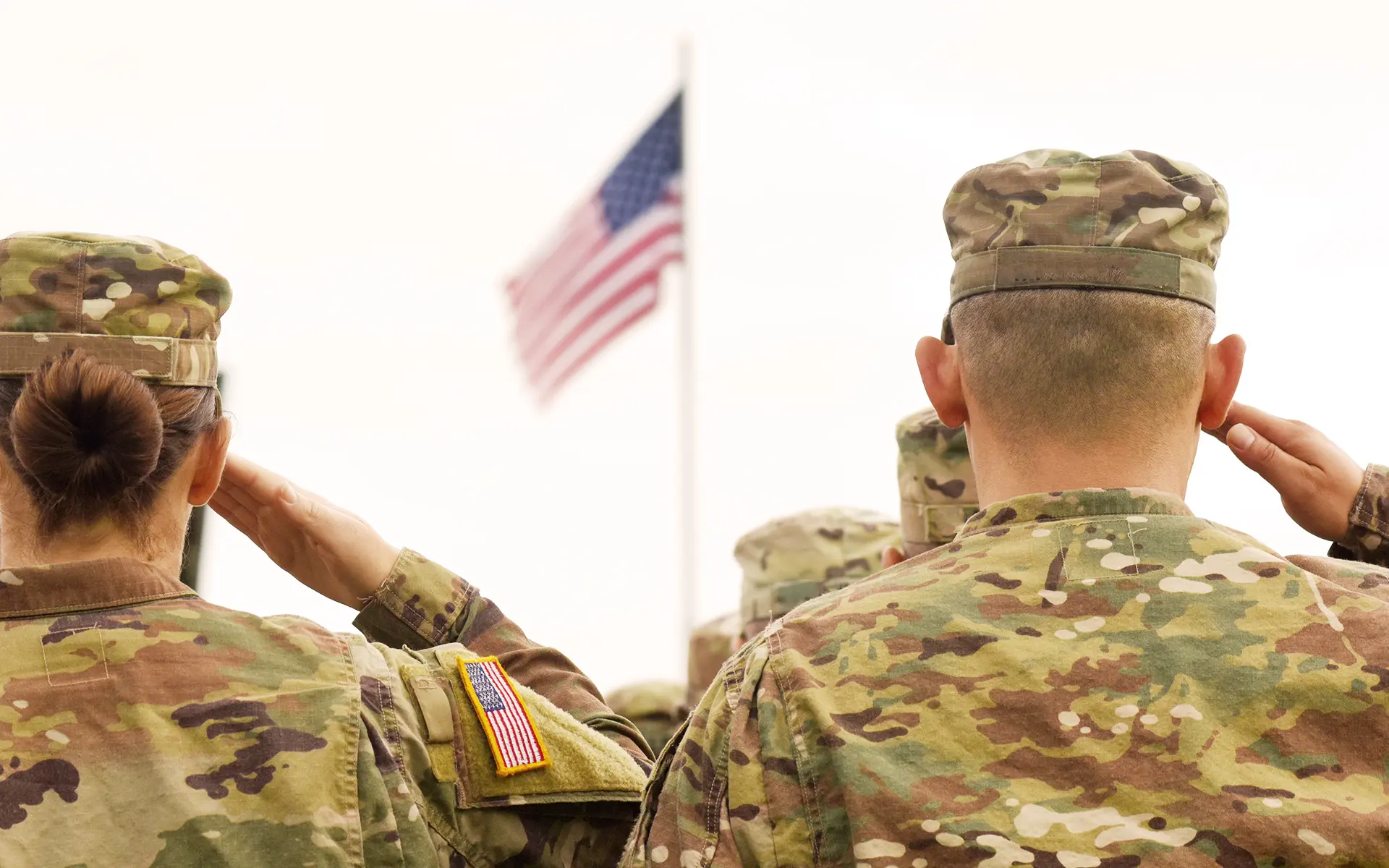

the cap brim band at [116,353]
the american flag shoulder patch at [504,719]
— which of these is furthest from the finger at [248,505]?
the american flag shoulder patch at [504,719]

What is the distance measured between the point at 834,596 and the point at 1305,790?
0.82 meters

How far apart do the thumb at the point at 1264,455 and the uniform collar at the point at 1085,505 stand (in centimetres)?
70

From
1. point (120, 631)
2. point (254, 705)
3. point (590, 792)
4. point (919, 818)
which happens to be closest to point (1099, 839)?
point (919, 818)

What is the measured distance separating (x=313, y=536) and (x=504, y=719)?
2.36 ft

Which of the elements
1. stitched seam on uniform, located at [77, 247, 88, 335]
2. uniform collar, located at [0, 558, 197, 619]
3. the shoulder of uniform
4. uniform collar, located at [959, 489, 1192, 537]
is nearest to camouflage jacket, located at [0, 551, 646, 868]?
uniform collar, located at [0, 558, 197, 619]

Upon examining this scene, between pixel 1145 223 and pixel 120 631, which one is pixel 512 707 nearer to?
pixel 120 631

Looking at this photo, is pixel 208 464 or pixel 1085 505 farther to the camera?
pixel 208 464

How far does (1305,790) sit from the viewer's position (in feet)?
7.67

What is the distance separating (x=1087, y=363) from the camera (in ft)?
8.70

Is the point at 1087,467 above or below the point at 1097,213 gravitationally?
below

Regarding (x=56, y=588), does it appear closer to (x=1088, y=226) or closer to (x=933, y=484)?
(x=1088, y=226)

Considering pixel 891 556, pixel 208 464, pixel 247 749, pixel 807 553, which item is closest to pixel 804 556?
pixel 807 553

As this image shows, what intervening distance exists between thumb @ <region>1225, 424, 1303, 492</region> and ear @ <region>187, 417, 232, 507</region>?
6.87ft

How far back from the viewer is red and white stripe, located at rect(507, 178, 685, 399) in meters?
12.9
